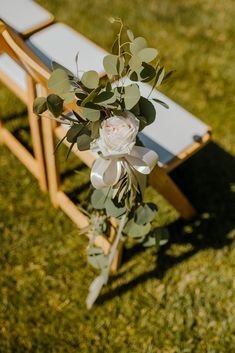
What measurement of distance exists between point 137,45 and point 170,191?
927 mm

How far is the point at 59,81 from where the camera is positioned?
1.48m

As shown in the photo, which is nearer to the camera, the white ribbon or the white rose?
the white rose

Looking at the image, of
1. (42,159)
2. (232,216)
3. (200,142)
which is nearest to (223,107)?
(232,216)

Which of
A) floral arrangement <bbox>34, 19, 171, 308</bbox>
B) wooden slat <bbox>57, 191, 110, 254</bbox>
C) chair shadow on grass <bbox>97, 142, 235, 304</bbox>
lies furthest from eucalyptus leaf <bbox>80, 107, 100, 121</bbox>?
chair shadow on grass <bbox>97, 142, 235, 304</bbox>

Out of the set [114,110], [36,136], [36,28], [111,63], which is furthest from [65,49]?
[114,110]

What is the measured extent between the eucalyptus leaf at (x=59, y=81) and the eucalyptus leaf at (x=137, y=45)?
0.70 feet

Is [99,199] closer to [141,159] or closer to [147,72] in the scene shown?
[141,159]

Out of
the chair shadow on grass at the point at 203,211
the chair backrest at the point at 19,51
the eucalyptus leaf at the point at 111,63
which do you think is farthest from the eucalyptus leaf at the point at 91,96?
the chair shadow on grass at the point at 203,211

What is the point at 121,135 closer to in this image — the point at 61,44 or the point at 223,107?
the point at 61,44

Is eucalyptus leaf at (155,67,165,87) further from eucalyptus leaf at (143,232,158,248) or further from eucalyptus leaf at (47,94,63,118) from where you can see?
eucalyptus leaf at (143,232,158,248)

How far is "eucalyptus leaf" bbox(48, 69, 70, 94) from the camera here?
147 cm

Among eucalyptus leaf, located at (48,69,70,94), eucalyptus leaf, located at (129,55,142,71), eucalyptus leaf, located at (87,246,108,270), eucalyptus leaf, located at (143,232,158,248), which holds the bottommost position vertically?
eucalyptus leaf, located at (87,246,108,270)

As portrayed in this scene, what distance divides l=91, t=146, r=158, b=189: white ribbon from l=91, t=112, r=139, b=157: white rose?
0.08 m

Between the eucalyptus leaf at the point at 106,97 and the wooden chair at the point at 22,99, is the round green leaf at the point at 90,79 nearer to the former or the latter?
the eucalyptus leaf at the point at 106,97
